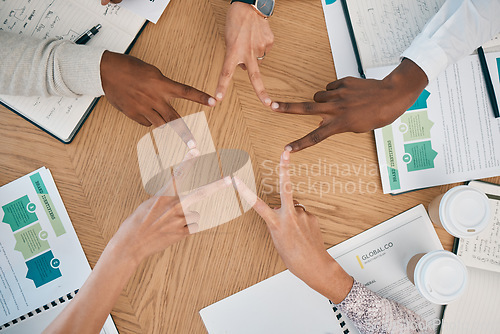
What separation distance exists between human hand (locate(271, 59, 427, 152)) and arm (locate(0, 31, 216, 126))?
21 cm

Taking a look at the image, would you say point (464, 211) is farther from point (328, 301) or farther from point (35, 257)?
point (35, 257)

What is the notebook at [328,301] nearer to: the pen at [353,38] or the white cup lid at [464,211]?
the white cup lid at [464,211]

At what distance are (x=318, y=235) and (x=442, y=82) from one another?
1.45ft

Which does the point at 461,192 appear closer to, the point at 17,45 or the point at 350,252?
the point at 350,252

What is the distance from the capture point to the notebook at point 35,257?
2.61 feet

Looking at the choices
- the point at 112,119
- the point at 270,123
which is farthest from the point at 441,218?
the point at 112,119

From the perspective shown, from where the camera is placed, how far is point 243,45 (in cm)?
79

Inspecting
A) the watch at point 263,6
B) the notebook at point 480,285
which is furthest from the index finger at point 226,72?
the notebook at point 480,285

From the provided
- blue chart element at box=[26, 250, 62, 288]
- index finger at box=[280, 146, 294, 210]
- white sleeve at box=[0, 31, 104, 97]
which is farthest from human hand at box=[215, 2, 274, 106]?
blue chart element at box=[26, 250, 62, 288]

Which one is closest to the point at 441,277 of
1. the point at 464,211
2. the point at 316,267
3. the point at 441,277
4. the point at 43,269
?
the point at 441,277

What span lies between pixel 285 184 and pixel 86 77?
1.54 feet

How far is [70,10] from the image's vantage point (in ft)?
2.61

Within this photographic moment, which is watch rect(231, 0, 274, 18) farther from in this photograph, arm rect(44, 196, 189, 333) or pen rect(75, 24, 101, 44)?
arm rect(44, 196, 189, 333)

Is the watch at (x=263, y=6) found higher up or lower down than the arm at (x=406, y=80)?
higher up
